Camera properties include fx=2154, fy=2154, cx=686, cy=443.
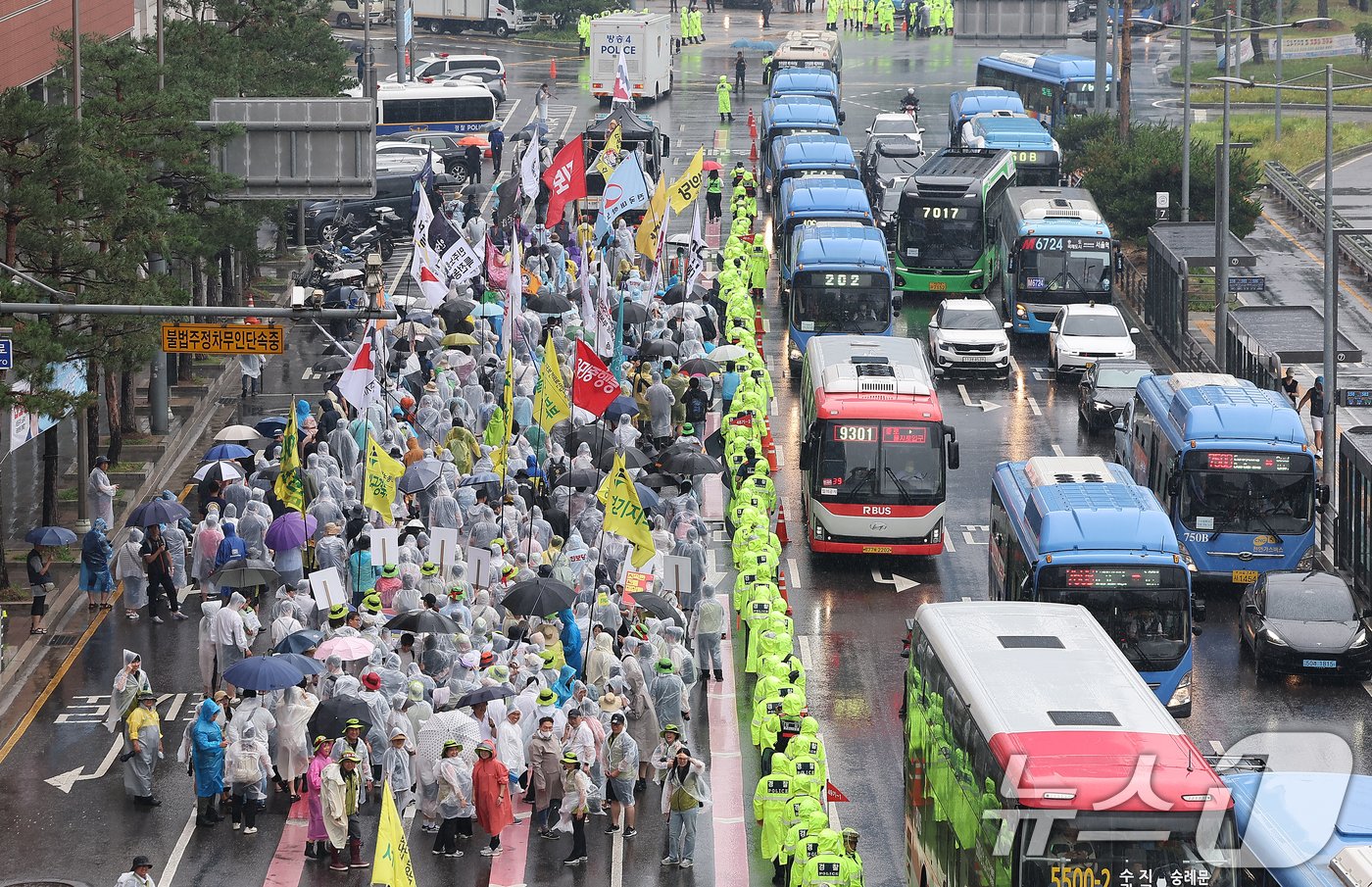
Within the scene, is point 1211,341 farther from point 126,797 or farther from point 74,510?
point 126,797

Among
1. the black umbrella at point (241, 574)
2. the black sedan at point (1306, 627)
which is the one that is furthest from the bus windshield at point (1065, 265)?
the black umbrella at point (241, 574)

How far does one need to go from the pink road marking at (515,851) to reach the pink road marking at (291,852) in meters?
1.96

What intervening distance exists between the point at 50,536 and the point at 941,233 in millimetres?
26081

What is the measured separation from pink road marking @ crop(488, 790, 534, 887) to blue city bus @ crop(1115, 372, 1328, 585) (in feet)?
37.6

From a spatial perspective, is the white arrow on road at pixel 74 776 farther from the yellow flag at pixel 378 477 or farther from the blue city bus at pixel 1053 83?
the blue city bus at pixel 1053 83

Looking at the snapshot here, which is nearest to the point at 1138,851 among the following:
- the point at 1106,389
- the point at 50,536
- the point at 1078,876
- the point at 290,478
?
the point at 1078,876

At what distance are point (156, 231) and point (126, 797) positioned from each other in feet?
40.4

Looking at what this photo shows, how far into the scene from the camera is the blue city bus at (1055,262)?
4525cm

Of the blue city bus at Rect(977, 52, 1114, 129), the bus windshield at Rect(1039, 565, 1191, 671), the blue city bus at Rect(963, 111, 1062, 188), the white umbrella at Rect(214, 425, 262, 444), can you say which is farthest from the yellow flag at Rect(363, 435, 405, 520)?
the blue city bus at Rect(977, 52, 1114, 129)

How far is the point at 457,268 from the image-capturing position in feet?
116

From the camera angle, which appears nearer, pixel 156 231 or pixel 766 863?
pixel 766 863

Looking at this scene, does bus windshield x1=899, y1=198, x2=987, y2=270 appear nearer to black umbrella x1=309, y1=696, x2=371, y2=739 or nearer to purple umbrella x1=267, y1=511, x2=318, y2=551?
purple umbrella x1=267, y1=511, x2=318, y2=551

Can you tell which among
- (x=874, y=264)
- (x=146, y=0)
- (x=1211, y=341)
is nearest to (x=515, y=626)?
(x=874, y=264)

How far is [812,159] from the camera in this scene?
5541 cm
